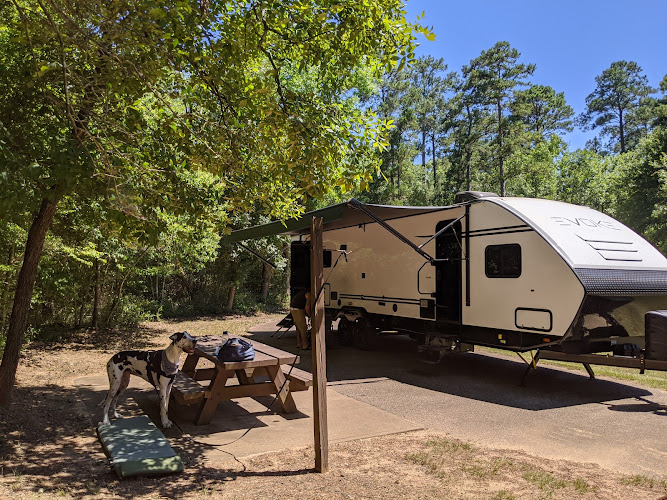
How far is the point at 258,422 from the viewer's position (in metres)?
6.12

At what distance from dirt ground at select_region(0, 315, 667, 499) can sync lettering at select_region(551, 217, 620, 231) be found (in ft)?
12.7

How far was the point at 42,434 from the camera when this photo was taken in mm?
5336

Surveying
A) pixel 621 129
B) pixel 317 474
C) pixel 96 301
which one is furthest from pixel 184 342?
pixel 621 129

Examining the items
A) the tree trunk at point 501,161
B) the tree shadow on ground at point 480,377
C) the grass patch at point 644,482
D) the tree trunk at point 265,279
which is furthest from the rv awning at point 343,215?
the tree trunk at point 501,161

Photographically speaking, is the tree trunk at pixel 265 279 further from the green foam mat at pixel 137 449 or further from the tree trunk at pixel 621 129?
the tree trunk at pixel 621 129

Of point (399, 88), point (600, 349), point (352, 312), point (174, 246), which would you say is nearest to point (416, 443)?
point (600, 349)

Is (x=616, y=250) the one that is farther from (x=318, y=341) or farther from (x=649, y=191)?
(x=649, y=191)

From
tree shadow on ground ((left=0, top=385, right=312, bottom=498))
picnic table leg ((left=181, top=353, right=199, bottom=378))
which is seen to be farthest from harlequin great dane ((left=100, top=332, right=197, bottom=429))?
picnic table leg ((left=181, top=353, right=199, bottom=378))

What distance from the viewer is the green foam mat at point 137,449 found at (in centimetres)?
429

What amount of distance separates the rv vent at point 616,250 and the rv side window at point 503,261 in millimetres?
945

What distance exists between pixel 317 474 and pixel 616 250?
558 centimetres

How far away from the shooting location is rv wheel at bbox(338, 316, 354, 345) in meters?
11.8

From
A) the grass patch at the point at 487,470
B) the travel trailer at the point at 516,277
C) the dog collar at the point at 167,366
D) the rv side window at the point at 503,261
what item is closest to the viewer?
the grass patch at the point at 487,470

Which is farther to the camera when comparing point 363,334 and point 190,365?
point 363,334
